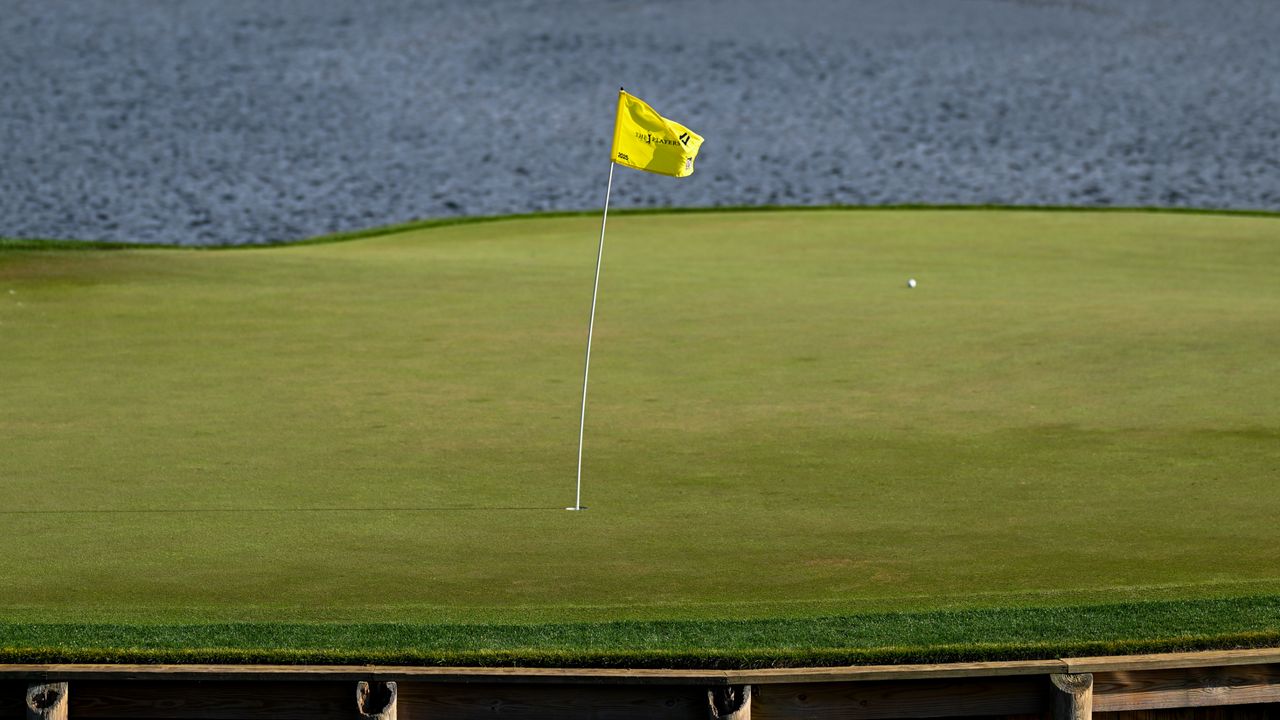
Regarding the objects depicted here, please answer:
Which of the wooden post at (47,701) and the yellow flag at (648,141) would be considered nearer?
the wooden post at (47,701)

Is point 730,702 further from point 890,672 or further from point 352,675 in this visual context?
point 352,675

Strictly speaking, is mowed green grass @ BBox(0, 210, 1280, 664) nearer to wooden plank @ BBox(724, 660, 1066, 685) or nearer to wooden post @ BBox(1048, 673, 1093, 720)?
wooden plank @ BBox(724, 660, 1066, 685)

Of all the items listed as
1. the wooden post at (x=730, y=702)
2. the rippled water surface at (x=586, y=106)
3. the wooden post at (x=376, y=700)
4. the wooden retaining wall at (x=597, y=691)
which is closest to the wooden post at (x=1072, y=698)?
the wooden retaining wall at (x=597, y=691)

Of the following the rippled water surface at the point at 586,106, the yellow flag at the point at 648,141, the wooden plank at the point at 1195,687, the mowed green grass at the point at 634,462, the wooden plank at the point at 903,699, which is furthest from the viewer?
the rippled water surface at the point at 586,106

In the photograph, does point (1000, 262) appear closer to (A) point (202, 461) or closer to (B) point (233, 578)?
(A) point (202, 461)

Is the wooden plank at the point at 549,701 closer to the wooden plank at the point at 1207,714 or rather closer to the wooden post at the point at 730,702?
the wooden post at the point at 730,702

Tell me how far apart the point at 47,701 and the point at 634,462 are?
3.83 meters

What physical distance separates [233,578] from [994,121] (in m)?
35.4

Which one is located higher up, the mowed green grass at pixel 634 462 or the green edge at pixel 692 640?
the mowed green grass at pixel 634 462

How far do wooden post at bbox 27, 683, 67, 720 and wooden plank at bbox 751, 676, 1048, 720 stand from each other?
1.99 metres

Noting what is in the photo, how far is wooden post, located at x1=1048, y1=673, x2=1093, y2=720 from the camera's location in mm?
4855

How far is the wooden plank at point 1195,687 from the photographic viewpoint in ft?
16.4

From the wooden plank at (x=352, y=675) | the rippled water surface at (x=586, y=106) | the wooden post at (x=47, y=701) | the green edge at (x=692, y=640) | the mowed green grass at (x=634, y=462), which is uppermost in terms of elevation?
the rippled water surface at (x=586, y=106)

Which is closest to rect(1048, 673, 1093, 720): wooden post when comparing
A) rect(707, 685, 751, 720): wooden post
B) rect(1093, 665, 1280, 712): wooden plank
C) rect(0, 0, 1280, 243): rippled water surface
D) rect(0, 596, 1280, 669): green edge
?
rect(1093, 665, 1280, 712): wooden plank
